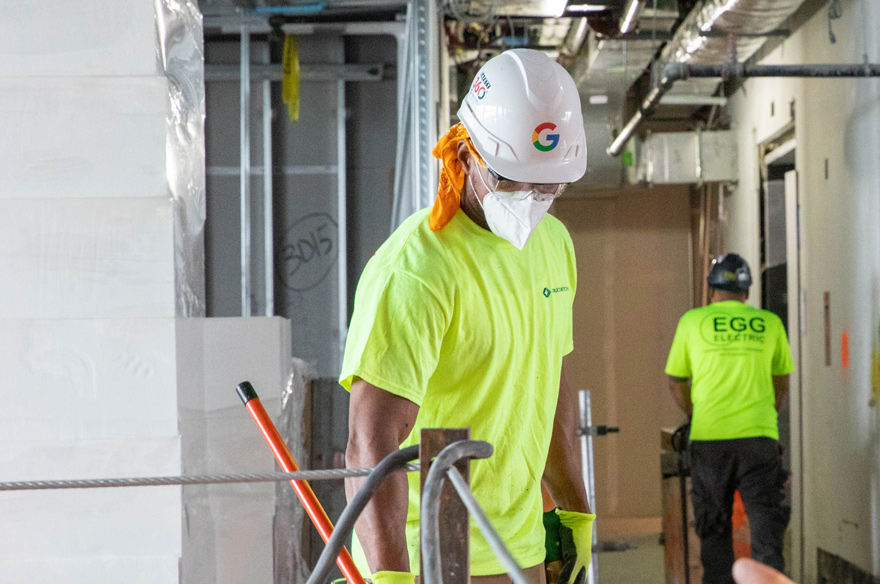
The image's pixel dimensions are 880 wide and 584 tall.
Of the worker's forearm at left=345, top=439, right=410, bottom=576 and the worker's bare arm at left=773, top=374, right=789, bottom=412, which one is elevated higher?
the worker's forearm at left=345, top=439, right=410, bottom=576

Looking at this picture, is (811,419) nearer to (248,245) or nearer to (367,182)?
(367,182)

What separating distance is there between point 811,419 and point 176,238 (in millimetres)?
3934

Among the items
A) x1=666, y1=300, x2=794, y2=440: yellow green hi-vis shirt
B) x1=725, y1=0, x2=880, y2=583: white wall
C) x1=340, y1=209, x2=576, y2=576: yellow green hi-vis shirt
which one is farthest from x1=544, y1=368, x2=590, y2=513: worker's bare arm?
x1=725, y1=0, x2=880, y2=583: white wall

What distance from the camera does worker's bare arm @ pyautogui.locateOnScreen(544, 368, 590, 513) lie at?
177cm

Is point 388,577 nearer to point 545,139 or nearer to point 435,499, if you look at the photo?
point 435,499

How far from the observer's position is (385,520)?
131 centimetres

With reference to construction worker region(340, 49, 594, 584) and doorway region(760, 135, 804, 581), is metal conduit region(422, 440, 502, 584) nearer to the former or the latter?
construction worker region(340, 49, 594, 584)

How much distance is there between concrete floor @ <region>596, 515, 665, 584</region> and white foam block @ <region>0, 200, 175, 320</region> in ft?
10.3

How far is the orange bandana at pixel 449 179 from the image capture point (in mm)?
1479

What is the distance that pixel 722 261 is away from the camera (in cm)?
432

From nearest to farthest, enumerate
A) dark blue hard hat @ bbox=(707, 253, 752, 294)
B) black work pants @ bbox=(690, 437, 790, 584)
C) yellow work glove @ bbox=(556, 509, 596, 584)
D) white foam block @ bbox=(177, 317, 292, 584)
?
yellow work glove @ bbox=(556, 509, 596, 584) < white foam block @ bbox=(177, 317, 292, 584) < black work pants @ bbox=(690, 437, 790, 584) < dark blue hard hat @ bbox=(707, 253, 752, 294)

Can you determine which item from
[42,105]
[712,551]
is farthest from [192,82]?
[712,551]

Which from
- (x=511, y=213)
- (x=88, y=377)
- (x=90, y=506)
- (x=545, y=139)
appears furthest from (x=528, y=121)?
(x=90, y=506)

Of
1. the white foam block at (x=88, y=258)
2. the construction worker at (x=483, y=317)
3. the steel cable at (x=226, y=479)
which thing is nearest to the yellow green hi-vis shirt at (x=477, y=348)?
the construction worker at (x=483, y=317)
